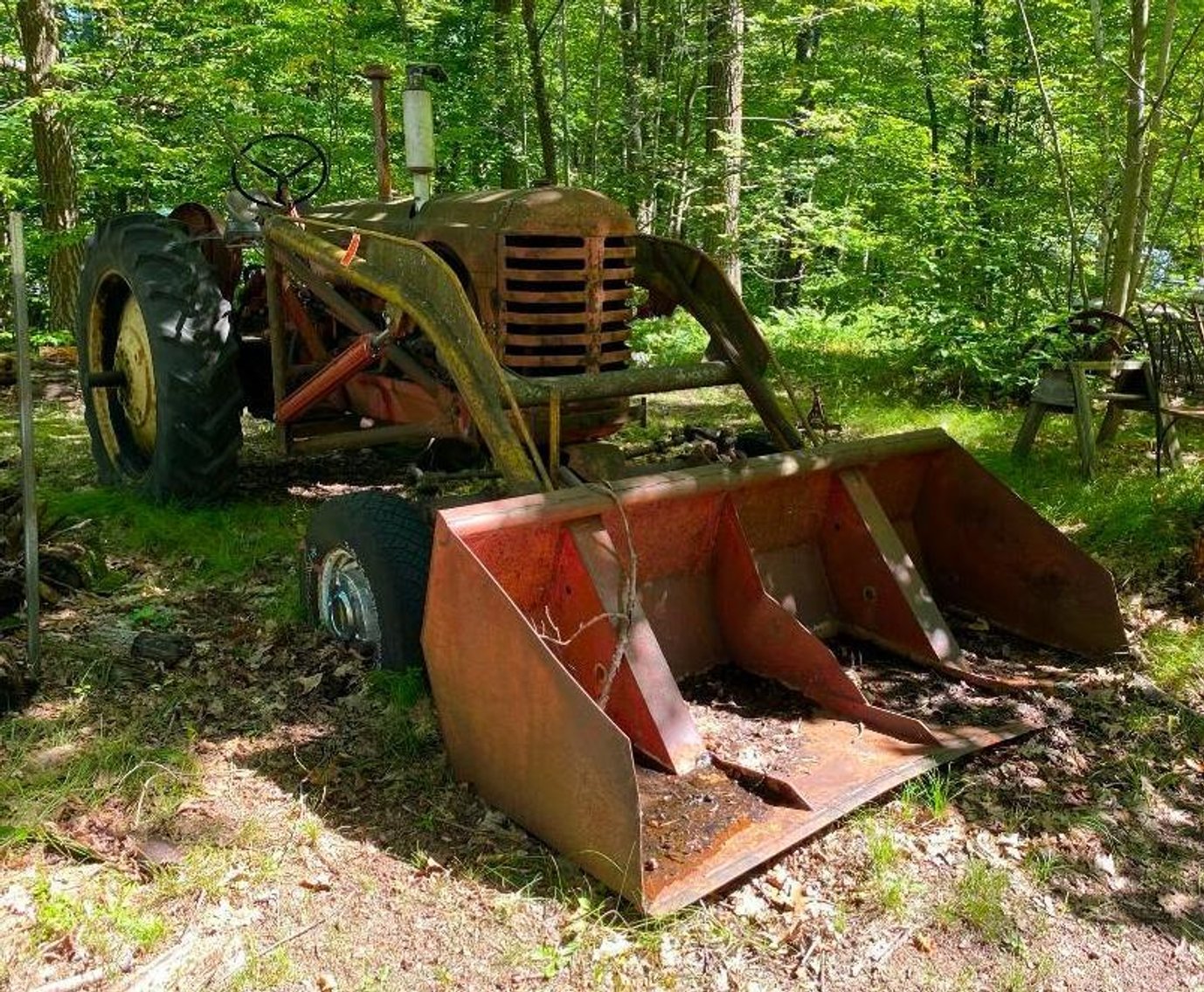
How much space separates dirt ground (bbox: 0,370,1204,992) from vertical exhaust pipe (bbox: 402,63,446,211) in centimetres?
237

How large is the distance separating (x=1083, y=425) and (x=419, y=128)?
3.86 m

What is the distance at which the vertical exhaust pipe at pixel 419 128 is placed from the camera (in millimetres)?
4762

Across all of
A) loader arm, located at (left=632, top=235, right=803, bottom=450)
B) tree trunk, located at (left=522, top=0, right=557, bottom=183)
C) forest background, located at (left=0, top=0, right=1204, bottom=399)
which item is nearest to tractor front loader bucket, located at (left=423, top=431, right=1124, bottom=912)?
loader arm, located at (left=632, top=235, right=803, bottom=450)

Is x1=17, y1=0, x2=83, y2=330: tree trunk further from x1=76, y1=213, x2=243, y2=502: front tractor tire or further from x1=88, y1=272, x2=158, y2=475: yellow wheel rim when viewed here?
x1=76, y1=213, x2=243, y2=502: front tractor tire

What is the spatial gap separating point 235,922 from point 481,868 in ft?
1.93

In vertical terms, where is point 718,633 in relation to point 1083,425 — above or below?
below

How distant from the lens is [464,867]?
2684 millimetres

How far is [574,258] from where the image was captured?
4.01 metres

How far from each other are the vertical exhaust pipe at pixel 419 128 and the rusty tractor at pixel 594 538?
0.6 inches

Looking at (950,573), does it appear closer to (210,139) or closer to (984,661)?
(984,661)

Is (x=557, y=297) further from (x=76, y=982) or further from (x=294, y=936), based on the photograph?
(x=76, y=982)

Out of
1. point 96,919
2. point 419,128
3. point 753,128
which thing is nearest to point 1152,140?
point 419,128

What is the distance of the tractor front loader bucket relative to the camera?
2658 millimetres

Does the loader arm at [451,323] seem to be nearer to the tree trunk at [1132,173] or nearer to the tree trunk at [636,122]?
the tree trunk at [1132,173]
